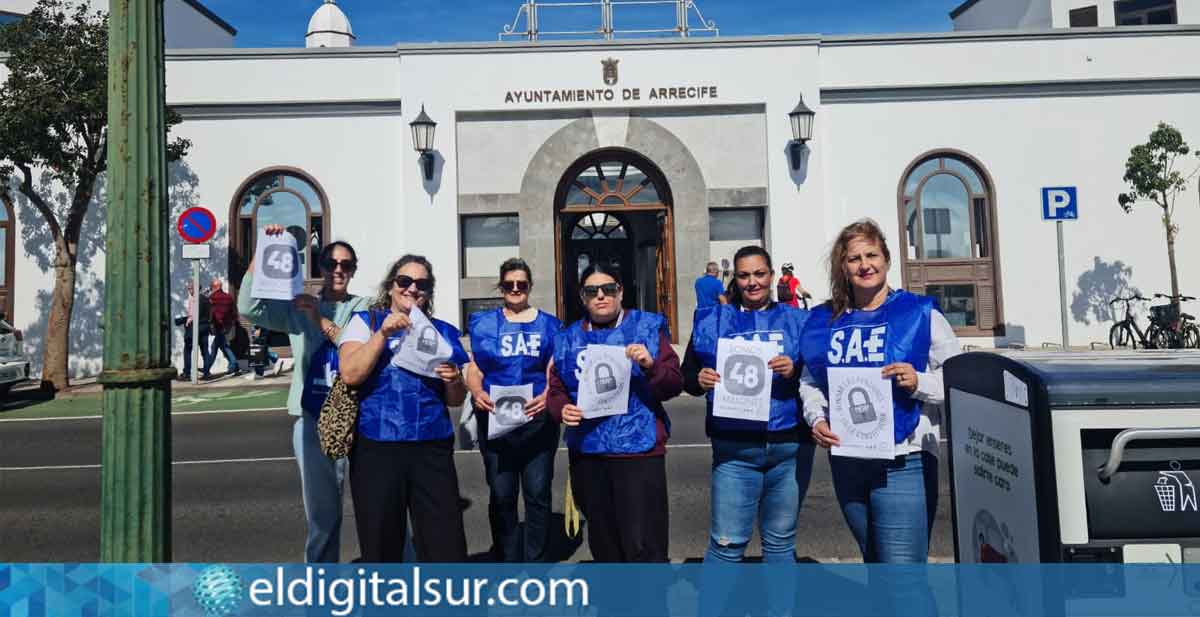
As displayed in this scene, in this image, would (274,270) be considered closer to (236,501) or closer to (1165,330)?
(236,501)

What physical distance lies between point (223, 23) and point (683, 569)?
1339 inches

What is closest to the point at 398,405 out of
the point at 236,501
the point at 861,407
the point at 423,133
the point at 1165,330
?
the point at 861,407

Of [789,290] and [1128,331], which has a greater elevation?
[789,290]

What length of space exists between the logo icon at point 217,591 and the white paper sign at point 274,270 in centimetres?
131

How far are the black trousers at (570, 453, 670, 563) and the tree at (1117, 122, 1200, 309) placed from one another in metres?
16.1

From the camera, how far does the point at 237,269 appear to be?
56.7ft

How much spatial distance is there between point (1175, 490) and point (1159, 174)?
17078 mm

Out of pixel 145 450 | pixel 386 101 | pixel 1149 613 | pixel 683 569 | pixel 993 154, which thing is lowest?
pixel 683 569

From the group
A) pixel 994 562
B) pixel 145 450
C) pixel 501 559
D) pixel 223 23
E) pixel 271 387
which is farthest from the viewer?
pixel 223 23

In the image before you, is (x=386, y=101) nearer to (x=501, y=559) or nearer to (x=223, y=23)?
(x=501, y=559)

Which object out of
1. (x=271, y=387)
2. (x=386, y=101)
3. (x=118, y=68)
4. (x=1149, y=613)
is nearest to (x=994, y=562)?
(x=1149, y=613)

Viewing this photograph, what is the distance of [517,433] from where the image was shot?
183 inches

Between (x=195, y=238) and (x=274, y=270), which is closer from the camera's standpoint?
(x=274, y=270)

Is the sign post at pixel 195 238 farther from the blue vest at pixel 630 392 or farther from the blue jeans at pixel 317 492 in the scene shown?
the blue vest at pixel 630 392
